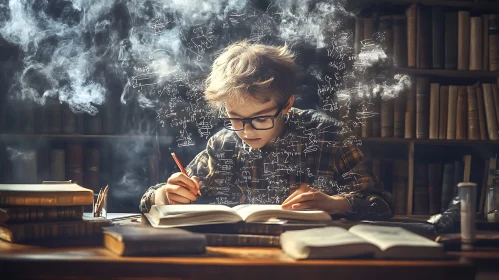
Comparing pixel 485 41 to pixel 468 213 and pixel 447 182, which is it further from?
pixel 468 213

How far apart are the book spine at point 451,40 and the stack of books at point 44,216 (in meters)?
1.71

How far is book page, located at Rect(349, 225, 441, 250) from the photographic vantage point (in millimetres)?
1140

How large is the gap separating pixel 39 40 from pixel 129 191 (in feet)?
2.46

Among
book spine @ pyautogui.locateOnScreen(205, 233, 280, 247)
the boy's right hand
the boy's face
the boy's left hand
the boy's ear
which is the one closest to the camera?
book spine @ pyautogui.locateOnScreen(205, 233, 280, 247)

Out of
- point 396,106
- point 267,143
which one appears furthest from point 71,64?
point 396,106

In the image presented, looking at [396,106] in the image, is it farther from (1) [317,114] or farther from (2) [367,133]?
(1) [317,114]

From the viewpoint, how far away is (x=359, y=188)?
204 cm

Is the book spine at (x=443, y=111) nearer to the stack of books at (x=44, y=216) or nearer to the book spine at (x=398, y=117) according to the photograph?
the book spine at (x=398, y=117)

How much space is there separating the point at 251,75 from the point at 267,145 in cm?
31

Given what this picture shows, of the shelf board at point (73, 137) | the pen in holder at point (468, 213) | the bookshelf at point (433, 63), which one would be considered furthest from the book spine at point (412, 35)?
the pen in holder at point (468, 213)

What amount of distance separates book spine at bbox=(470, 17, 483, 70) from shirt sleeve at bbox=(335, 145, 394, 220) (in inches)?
26.2

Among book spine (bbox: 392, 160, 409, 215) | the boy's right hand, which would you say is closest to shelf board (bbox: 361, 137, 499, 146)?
book spine (bbox: 392, 160, 409, 215)

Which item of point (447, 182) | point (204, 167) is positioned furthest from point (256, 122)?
point (447, 182)

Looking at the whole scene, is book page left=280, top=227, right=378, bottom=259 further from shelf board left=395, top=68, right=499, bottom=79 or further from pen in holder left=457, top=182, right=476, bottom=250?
shelf board left=395, top=68, right=499, bottom=79
